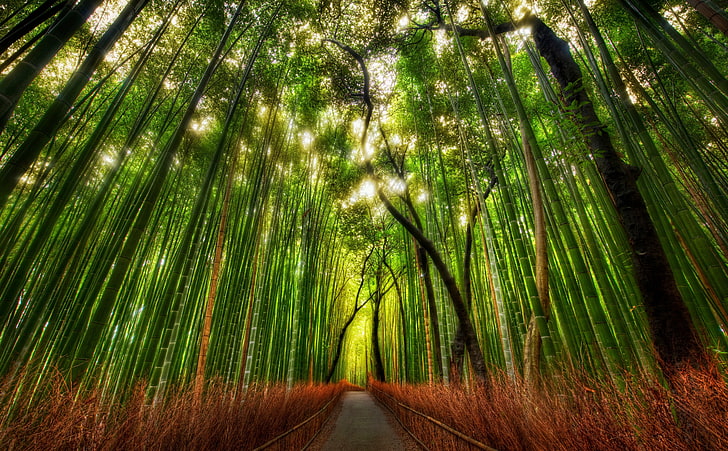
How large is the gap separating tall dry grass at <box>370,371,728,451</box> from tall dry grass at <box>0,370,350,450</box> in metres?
1.56

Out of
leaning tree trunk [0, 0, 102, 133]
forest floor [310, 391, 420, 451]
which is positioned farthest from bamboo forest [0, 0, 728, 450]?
forest floor [310, 391, 420, 451]

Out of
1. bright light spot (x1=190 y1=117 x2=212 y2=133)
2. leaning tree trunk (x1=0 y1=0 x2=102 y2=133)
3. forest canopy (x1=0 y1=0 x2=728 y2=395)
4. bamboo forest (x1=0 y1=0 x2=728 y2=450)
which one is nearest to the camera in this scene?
leaning tree trunk (x1=0 y1=0 x2=102 y2=133)

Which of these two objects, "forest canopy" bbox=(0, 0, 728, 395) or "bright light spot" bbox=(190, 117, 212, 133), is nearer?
"forest canopy" bbox=(0, 0, 728, 395)

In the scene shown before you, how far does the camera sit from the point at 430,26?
3357 millimetres

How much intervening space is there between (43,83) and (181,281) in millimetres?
3832

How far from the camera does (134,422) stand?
42.8 inches

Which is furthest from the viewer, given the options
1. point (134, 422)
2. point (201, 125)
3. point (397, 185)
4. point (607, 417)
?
point (397, 185)

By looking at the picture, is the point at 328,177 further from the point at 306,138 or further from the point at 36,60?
the point at 36,60

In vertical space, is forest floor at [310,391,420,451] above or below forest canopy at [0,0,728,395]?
below

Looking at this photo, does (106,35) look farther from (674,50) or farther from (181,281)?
(674,50)

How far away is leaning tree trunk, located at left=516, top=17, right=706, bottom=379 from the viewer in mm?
1380

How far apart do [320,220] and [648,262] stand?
4.20 meters

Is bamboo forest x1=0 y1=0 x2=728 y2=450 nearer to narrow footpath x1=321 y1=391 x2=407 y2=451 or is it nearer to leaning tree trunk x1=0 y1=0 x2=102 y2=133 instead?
leaning tree trunk x1=0 y1=0 x2=102 y2=133

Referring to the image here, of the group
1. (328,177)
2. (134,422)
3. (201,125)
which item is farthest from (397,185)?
(134,422)
